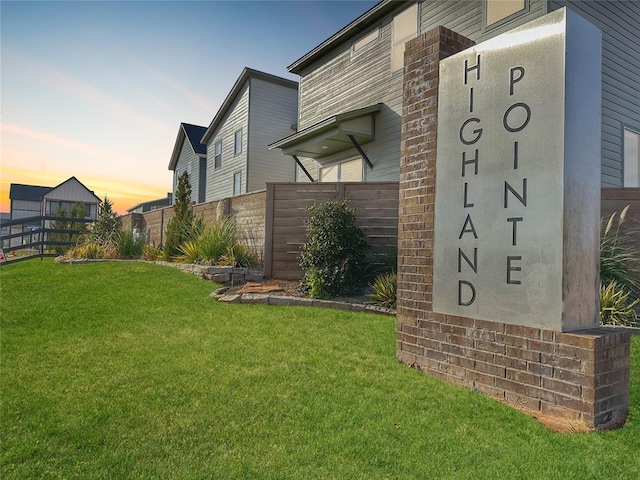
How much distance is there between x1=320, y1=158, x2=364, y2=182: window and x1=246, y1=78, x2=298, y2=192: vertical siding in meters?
5.72

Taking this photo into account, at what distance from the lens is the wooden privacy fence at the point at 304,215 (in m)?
7.50

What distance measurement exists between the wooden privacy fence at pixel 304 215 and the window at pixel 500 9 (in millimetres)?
4557

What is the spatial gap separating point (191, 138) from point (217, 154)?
4836mm

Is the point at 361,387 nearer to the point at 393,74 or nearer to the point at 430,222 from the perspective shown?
the point at 430,222

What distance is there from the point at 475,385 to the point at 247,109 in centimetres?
1768

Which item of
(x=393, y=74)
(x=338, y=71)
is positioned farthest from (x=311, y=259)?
(x=338, y=71)

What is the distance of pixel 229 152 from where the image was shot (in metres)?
20.6

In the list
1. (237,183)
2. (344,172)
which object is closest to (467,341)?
(344,172)

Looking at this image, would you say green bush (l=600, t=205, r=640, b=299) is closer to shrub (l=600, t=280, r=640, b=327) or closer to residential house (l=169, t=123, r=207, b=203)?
shrub (l=600, t=280, r=640, b=327)

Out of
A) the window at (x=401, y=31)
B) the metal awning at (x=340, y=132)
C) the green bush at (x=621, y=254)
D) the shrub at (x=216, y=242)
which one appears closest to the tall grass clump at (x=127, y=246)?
the shrub at (x=216, y=242)

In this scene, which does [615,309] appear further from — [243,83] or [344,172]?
[243,83]

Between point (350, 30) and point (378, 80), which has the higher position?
point (350, 30)

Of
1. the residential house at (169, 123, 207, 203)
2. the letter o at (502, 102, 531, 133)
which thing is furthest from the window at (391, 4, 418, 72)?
the residential house at (169, 123, 207, 203)

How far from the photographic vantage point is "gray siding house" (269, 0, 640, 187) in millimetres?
9102
